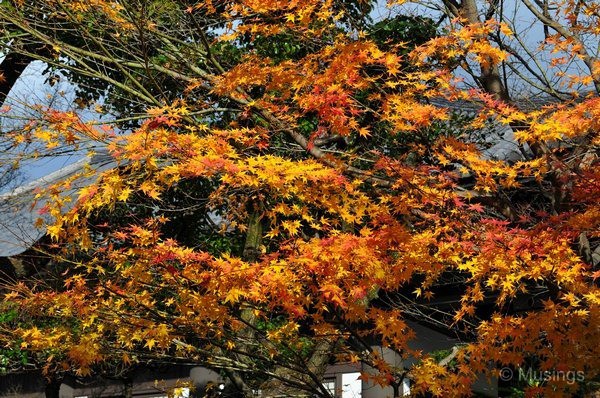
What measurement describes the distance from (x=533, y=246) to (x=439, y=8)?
10.1 feet

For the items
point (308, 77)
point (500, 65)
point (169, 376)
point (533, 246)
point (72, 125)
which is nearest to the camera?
point (533, 246)

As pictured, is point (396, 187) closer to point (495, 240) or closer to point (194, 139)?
point (495, 240)

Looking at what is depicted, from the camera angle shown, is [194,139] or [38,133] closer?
[194,139]

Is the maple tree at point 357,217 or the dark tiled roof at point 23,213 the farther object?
the dark tiled roof at point 23,213

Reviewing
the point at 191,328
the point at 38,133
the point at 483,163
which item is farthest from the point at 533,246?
the point at 38,133

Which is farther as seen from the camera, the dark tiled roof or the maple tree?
the dark tiled roof

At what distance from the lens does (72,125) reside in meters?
6.05

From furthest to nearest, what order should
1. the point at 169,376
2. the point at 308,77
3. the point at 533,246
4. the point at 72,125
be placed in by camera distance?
the point at 169,376, the point at 308,77, the point at 72,125, the point at 533,246

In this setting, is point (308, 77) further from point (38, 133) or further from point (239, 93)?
point (38, 133)

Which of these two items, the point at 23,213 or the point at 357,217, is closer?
the point at 357,217

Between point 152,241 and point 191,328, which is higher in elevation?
point 152,241

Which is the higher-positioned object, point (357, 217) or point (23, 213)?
point (23, 213)

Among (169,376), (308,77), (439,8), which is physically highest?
(439,8)

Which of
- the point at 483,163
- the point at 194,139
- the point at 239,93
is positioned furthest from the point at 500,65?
the point at 194,139
